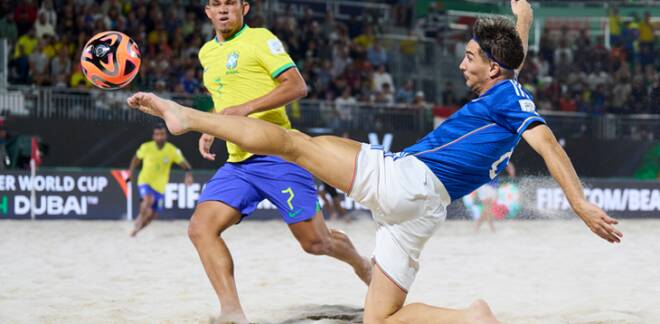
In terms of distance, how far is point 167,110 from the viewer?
13.3 feet

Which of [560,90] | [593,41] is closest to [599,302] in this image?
[560,90]

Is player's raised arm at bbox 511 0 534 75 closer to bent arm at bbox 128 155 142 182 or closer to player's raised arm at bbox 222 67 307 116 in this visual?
player's raised arm at bbox 222 67 307 116

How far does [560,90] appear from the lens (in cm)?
1908

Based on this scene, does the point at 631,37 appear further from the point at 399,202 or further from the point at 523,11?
the point at 399,202

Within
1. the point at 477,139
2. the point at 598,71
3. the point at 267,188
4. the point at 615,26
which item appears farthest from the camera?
the point at 615,26

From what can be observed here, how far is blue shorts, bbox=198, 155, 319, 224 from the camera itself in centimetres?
539

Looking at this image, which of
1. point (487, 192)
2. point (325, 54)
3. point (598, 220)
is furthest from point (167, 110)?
point (325, 54)

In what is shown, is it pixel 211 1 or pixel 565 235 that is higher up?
pixel 211 1

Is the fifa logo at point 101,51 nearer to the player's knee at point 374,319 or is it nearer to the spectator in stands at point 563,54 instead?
A: the player's knee at point 374,319

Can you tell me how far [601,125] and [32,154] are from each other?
34.3 feet

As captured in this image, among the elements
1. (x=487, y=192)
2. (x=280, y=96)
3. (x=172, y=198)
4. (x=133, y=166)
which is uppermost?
(x=280, y=96)

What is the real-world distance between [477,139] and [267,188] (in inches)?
66.1

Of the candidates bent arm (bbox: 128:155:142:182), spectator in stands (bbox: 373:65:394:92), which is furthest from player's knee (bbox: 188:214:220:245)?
spectator in stands (bbox: 373:65:394:92)

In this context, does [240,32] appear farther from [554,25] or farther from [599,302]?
[554,25]
